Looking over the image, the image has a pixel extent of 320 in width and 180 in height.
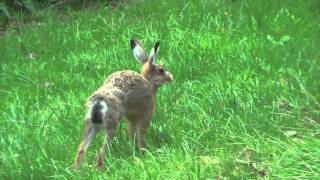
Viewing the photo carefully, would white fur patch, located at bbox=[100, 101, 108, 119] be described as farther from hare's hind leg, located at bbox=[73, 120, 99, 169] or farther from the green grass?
the green grass

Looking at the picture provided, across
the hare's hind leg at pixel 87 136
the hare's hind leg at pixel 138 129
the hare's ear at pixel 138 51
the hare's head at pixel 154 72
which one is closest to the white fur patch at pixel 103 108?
the hare's hind leg at pixel 87 136

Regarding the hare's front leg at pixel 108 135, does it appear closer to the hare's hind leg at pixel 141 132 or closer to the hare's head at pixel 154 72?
the hare's hind leg at pixel 141 132

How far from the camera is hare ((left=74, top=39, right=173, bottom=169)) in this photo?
6.10 metres

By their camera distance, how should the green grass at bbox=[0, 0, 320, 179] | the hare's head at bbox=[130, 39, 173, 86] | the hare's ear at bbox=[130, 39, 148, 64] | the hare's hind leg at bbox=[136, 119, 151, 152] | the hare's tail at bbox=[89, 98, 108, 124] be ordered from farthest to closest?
the hare's ear at bbox=[130, 39, 148, 64]
the hare's head at bbox=[130, 39, 173, 86]
the hare's hind leg at bbox=[136, 119, 151, 152]
the hare's tail at bbox=[89, 98, 108, 124]
the green grass at bbox=[0, 0, 320, 179]

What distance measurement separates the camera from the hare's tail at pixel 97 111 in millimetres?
6047

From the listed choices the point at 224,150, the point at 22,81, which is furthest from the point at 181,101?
the point at 22,81

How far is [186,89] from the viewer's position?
773cm

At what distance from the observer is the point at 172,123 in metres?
6.80

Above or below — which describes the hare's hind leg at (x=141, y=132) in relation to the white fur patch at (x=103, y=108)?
below


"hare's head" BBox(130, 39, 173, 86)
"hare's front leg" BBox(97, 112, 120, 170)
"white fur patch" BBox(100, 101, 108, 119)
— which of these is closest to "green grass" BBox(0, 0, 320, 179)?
"hare's front leg" BBox(97, 112, 120, 170)

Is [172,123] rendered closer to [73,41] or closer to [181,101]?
[181,101]

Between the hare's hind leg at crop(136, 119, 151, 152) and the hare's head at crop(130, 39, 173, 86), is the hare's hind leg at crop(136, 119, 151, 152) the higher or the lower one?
the lower one

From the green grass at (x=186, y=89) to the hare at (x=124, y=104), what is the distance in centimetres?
13

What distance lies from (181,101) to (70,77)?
2.10 m
